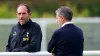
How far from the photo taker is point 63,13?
6031 mm

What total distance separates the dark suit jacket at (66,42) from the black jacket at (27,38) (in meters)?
0.67

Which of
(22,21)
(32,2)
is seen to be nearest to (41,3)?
(32,2)

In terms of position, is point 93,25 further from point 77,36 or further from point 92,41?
point 77,36

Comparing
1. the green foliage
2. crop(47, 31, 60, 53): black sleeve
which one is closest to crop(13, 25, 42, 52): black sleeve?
crop(47, 31, 60, 53): black sleeve

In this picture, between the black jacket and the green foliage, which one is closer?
the black jacket

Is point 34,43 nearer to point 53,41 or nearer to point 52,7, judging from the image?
point 53,41

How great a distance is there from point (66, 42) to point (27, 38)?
95cm

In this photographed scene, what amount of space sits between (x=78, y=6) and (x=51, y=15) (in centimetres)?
121

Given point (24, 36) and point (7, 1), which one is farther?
point (7, 1)

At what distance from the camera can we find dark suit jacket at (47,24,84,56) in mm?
5973

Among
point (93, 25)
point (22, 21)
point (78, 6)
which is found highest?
point (78, 6)

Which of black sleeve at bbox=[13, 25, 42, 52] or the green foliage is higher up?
the green foliage

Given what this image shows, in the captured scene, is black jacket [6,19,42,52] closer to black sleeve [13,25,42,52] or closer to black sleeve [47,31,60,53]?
black sleeve [13,25,42,52]

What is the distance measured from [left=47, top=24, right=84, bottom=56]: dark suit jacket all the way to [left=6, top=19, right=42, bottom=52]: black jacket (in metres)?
0.67
